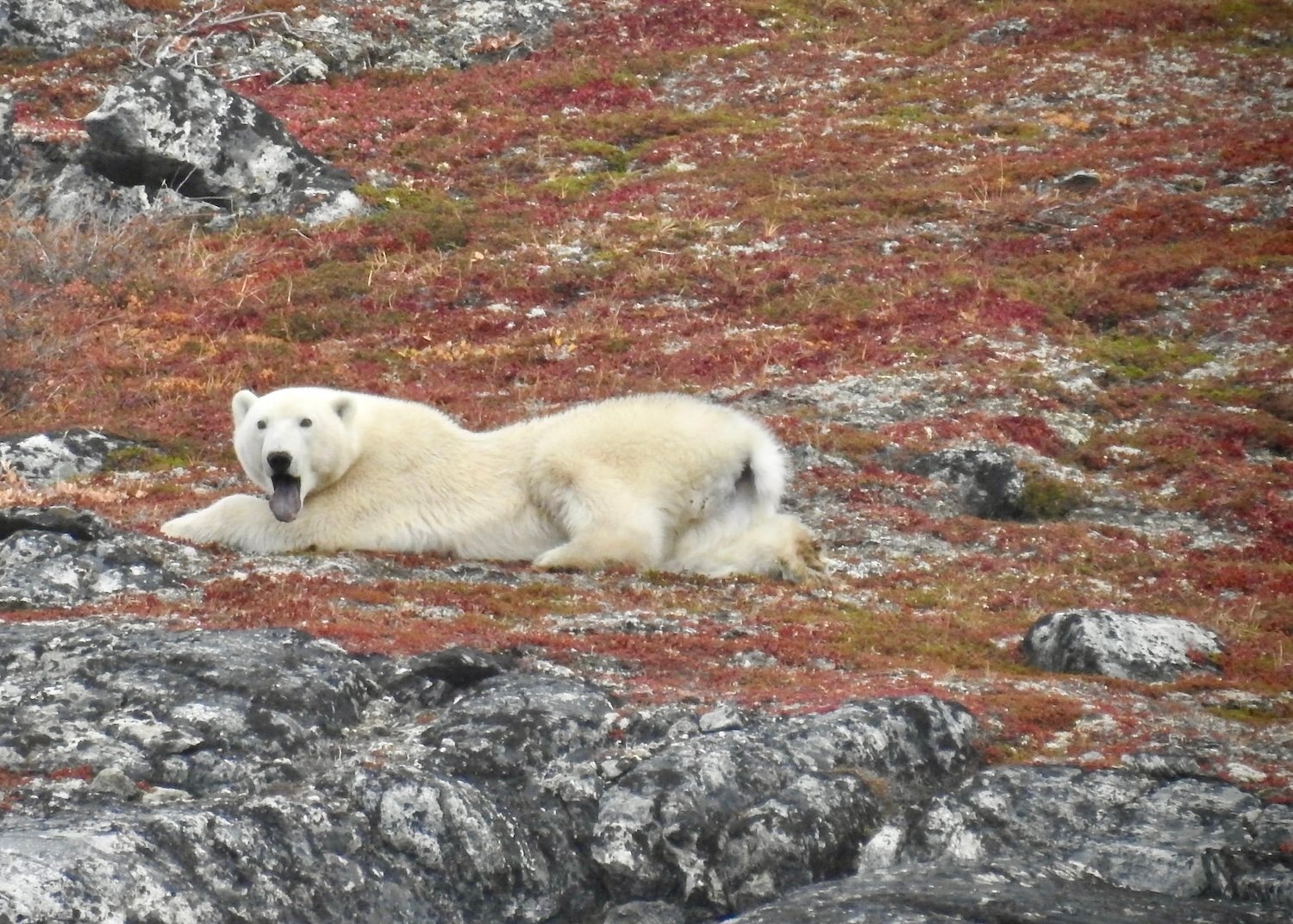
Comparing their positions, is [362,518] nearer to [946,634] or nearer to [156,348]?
[946,634]

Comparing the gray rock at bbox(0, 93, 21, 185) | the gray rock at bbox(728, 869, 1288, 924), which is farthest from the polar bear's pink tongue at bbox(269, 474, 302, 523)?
the gray rock at bbox(0, 93, 21, 185)

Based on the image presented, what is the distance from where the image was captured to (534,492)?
12039 mm

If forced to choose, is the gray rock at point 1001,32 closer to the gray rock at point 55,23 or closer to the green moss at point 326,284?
the green moss at point 326,284

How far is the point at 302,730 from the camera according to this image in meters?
7.18

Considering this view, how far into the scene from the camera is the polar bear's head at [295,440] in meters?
11.3

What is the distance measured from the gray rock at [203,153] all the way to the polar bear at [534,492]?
52.3 feet

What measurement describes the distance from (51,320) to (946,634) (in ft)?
50.9

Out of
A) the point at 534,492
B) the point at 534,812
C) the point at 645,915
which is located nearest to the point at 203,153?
the point at 534,492

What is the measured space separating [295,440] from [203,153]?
59.6 ft

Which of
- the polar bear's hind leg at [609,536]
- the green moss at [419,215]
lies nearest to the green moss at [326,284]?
the green moss at [419,215]

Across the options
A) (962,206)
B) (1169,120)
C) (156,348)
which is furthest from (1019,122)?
(156,348)

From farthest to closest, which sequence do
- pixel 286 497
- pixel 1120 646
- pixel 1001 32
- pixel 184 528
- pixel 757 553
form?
1. pixel 1001 32
2. pixel 757 553
3. pixel 184 528
4. pixel 286 497
5. pixel 1120 646

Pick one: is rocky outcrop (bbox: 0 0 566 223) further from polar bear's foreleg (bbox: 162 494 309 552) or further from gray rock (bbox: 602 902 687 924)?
gray rock (bbox: 602 902 687 924)

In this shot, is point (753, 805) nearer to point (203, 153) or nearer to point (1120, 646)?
point (1120, 646)
